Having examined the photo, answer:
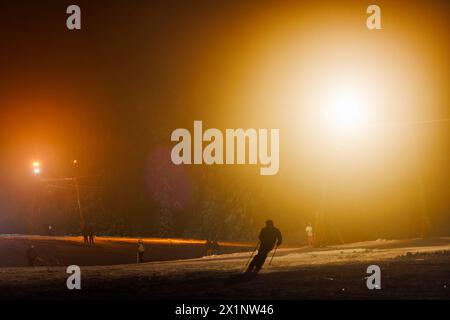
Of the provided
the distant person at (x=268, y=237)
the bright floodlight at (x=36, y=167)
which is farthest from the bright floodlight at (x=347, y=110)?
the distant person at (x=268, y=237)

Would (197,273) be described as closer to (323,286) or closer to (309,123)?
(323,286)

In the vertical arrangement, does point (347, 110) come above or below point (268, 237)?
above

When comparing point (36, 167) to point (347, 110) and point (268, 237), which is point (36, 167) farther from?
point (268, 237)

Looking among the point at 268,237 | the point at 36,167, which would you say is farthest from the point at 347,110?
the point at 268,237

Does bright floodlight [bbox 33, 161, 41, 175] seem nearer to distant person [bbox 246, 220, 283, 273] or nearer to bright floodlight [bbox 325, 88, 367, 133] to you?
bright floodlight [bbox 325, 88, 367, 133]

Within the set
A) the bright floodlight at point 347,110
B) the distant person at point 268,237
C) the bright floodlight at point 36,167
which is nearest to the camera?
the distant person at point 268,237

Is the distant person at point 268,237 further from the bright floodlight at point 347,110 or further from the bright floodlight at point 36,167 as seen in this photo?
the bright floodlight at point 36,167

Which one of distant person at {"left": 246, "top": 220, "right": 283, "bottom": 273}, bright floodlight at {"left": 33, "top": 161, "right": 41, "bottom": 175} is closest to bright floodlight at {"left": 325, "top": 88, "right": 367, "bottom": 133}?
bright floodlight at {"left": 33, "top": 161, "right": 41, "bottom": 175}

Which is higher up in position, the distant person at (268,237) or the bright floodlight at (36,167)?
the bright floodlight at (36,167)

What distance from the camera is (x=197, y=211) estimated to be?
10162 centimetres

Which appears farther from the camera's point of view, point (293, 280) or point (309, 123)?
point (309, 123)

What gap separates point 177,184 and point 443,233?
64.9 metres

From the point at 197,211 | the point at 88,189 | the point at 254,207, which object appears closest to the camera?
the point at 254,207
